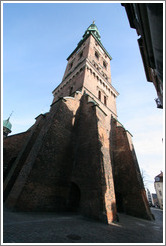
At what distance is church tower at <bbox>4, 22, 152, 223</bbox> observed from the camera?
668 cm

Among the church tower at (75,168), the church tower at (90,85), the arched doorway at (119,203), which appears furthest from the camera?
the church tower at (90,85)

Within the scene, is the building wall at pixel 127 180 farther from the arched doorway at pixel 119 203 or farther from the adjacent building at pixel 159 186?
the adjacent building at pixel 159 186

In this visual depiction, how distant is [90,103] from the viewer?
1126cm

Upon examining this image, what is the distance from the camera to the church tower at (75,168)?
6676 mm

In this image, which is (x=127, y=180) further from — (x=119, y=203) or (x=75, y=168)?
(x=75, y=168)

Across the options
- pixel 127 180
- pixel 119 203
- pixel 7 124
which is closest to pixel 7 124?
pixel 7 124

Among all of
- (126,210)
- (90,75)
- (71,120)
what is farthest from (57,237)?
(90,75)

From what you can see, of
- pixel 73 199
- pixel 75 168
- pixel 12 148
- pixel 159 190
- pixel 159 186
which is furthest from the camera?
pixel 159 186

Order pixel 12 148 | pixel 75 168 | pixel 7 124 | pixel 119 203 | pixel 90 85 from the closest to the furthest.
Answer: pixel 75 168
pixel 119 203
pixel 12 148
pixel 90 85
pixel 7 124

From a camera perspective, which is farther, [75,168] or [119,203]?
[119,203]

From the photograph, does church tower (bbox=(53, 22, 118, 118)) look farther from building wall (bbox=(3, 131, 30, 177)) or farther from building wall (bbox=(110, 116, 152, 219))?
building wall (bbox=(3, 131, 30, 177))

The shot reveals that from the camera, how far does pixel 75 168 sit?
9047 millimetres

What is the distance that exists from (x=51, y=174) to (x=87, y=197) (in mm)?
2590

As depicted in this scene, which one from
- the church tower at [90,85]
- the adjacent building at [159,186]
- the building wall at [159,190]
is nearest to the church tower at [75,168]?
the church tower at [90,85]
